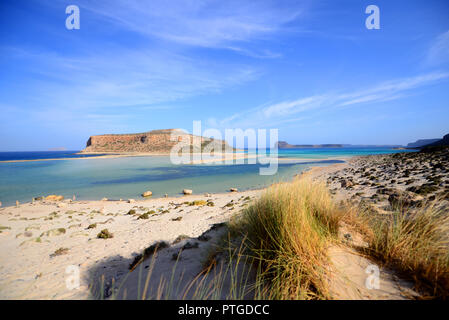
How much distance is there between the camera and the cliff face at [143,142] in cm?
9569

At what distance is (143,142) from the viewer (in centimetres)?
10244

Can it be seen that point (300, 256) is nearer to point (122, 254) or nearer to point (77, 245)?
point (122, 254)

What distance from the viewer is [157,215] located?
9.41m

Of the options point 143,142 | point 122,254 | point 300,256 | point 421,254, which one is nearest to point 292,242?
point 300,256

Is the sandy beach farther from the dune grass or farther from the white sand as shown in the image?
the dune grass

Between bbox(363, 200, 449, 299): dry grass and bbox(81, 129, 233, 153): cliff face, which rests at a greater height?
bbox(81, 129, 233, 153): cliff face

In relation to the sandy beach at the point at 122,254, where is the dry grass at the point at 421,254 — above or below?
above

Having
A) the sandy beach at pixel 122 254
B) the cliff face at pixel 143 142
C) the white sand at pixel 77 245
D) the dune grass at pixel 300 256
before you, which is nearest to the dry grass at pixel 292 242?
the dune grass at pixel 300 256

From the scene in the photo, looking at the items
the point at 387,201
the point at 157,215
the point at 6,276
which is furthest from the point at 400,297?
the point at 157,215

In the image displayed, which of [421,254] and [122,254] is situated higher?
[421,254]

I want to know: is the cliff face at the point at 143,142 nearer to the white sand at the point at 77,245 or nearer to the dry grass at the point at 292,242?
the white sand at the point at 77,245

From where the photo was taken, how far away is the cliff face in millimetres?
95688

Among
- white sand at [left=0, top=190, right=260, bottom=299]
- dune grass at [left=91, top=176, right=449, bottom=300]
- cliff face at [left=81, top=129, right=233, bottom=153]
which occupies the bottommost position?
white sand at [left=0, top=190, right=260, bottom=299]

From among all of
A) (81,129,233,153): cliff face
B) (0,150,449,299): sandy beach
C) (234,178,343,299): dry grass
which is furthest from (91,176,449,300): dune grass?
(81,129,233,153): cliff face
